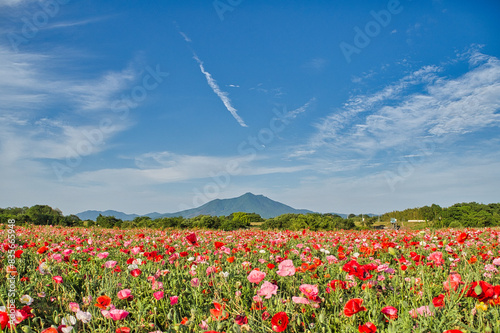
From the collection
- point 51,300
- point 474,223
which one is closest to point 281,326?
point 51,300

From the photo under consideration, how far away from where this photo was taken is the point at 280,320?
1684 millimetres

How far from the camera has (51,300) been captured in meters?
2.92

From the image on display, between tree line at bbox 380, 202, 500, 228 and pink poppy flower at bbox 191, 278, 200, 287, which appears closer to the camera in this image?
pink poppy flower at bbox 191, 278, 200, 287

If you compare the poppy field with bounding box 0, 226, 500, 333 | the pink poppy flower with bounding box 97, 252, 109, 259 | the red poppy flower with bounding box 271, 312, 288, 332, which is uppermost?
the pink poppy flower with bounding box 97, 252, 109, 259

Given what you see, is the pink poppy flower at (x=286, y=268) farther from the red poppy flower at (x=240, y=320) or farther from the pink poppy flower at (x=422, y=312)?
the pink poppy flower at (x=422, y=312)

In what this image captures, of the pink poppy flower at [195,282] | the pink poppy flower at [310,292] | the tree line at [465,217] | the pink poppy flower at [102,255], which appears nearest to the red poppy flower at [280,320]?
the pink poppy flower at [310,292]

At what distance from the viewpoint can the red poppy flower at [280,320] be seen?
164 cm

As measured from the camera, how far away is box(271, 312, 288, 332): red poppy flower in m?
1.64

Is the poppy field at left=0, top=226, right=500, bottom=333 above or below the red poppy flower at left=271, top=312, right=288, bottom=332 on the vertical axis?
below

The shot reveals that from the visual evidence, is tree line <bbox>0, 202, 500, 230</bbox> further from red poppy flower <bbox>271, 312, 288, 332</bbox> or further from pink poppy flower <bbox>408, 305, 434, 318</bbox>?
red poppy flower <bbox>271, 312, 288, 332</bbox>

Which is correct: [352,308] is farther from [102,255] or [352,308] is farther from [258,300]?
[102,255]

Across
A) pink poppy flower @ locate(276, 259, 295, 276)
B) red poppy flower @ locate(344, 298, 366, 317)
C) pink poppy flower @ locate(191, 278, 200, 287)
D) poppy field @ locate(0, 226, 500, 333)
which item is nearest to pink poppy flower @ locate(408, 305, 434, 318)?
poppy field @ locate(0, 226, 500, 333)

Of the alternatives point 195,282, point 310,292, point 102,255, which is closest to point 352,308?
point 310,292

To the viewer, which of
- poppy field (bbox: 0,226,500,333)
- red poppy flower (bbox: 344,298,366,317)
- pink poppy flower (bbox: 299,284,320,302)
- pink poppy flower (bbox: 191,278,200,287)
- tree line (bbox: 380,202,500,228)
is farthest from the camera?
tree line (bbox: 380,202,500,228)
